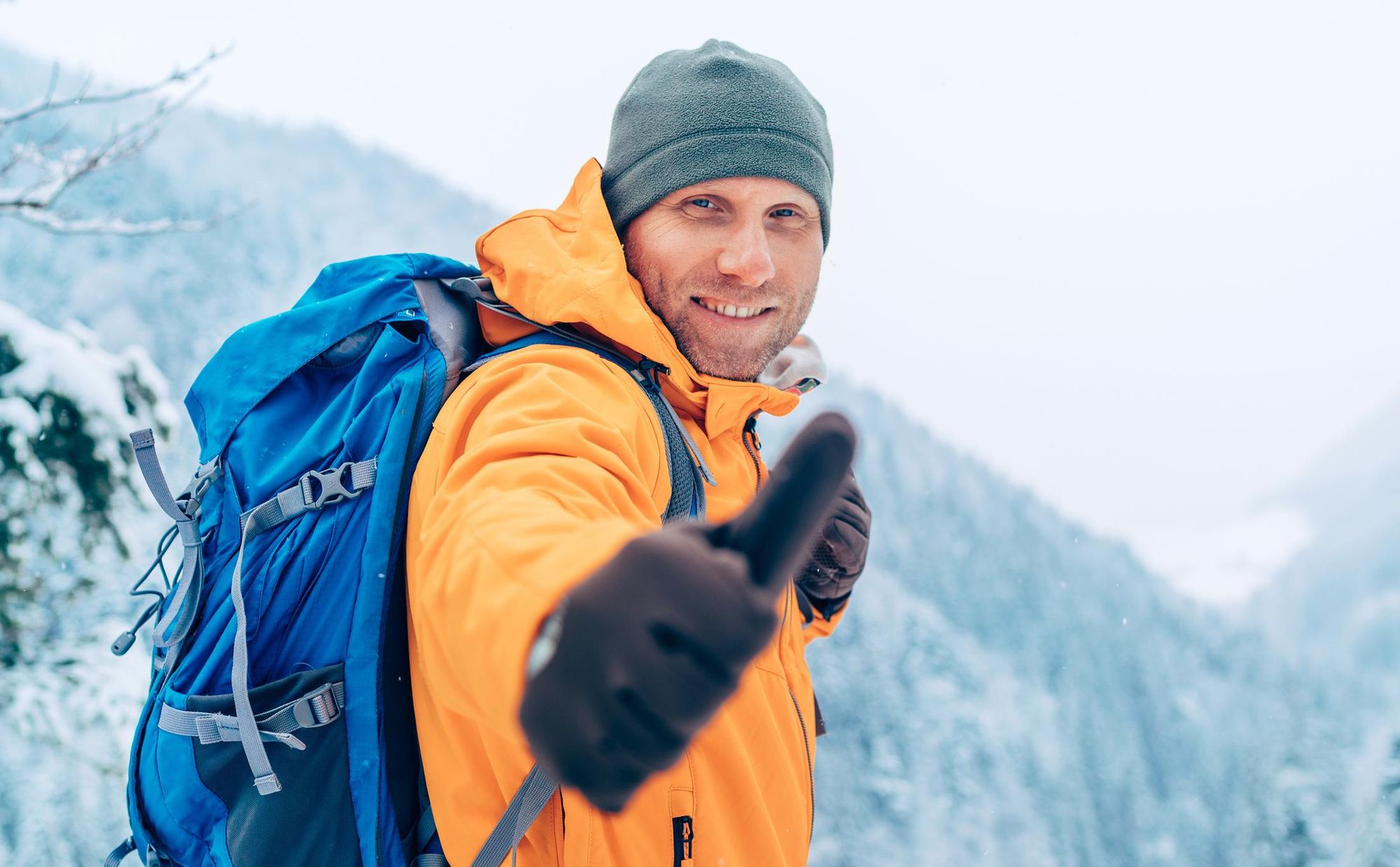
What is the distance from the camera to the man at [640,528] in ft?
2.19

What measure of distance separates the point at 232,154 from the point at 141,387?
25.8m

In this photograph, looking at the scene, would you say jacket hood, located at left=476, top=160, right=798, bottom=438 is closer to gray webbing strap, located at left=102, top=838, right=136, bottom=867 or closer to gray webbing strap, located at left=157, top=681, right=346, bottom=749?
gray webbing strap, located at left=157, top=681, right=346, bottom=749

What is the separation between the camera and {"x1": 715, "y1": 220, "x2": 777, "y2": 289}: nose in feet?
5.79

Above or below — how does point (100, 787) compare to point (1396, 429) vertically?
above

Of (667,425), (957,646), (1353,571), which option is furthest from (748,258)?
(1353,571)

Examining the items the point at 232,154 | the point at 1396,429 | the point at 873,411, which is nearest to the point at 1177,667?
the point at 873,411

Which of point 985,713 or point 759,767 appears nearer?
point 759,767

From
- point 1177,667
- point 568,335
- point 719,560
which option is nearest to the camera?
point 719,560

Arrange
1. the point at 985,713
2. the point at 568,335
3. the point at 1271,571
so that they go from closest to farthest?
the point at 568,335 → the point at 985,713 → the point at 1271,571

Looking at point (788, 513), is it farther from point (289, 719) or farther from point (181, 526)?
point (181, 526)

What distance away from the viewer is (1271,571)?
173 ft

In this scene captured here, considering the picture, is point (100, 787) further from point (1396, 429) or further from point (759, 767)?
point (1396, 429)

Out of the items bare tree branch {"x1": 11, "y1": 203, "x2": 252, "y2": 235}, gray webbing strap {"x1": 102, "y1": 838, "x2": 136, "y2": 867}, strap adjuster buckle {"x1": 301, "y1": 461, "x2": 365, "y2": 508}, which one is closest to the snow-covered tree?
bare tree branch {"x1": 11, "y1": 203, "x2": 252, "y2": 235}

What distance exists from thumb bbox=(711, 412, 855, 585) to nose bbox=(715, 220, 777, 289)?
1101 millimetres
